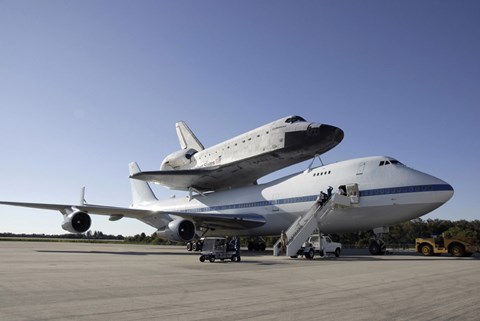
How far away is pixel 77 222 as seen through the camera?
25828 mm

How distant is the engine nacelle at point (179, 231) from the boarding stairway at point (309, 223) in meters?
5.81

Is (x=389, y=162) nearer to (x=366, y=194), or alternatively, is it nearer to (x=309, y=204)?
(x=366, y=194)

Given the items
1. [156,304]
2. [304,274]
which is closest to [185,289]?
[156,304]

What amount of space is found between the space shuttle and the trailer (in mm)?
11137

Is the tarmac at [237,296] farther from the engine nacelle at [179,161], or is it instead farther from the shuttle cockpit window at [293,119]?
the engine nacelle at [179,161]

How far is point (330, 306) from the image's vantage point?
6969 mm

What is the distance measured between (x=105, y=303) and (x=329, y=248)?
16313 millimetres

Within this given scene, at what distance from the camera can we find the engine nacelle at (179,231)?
2441 centimetres

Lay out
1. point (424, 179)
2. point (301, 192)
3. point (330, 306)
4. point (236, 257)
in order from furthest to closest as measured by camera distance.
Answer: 1. point (301, 192)
2. point (424, 179)
3. point (236, 257)
4. point (330, 306)

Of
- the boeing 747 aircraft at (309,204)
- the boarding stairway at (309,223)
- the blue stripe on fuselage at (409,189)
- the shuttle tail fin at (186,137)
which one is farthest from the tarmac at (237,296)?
the shuttle tail fin at (186,137)

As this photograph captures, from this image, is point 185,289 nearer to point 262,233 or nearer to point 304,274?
point 304,274

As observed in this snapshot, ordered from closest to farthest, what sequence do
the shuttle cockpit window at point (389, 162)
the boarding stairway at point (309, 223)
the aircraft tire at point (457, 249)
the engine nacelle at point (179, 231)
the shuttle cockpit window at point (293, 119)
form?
the boarding stairway at point (309, 223)
the shuttle cockpit window at point (389, 162)
the aircraft tire at point (457, 249)
the engine nacelle at point (179, 231)
the shuttle cockpit window at point (293, 119)

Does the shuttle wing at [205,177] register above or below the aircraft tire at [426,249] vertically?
above

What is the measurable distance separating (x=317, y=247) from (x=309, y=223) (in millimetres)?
1331
